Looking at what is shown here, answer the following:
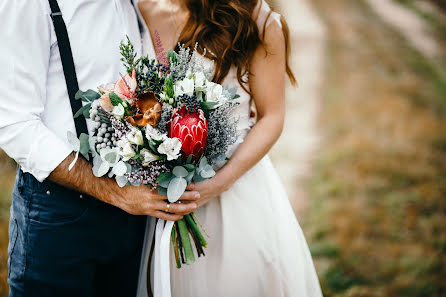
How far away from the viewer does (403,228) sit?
3.79 m

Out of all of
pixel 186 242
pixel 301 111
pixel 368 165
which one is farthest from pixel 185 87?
pixel 301 111

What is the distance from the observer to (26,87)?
1.58 metres

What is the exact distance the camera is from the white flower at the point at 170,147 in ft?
4.62

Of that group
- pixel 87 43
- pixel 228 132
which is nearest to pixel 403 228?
pixel 228 132

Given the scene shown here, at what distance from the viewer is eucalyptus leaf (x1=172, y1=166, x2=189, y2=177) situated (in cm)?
151

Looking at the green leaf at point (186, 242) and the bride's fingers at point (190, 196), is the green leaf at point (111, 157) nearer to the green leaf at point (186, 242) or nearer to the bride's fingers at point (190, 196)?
the bride's fingers at point (190, 196)

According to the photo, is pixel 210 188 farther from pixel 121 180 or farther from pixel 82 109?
pixel 82 109

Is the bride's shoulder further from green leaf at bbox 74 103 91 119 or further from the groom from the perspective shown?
green leaf at bbox 74 103 91 119

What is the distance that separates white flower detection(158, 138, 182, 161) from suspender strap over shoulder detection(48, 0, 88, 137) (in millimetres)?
498

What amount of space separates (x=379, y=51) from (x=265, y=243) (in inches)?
344

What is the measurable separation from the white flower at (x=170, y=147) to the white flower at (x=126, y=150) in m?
0.11

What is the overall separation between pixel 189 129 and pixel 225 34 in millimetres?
786

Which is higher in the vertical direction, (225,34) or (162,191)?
(225,34)

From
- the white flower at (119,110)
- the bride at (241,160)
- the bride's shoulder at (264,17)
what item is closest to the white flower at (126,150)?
the white flower at (119,110)
